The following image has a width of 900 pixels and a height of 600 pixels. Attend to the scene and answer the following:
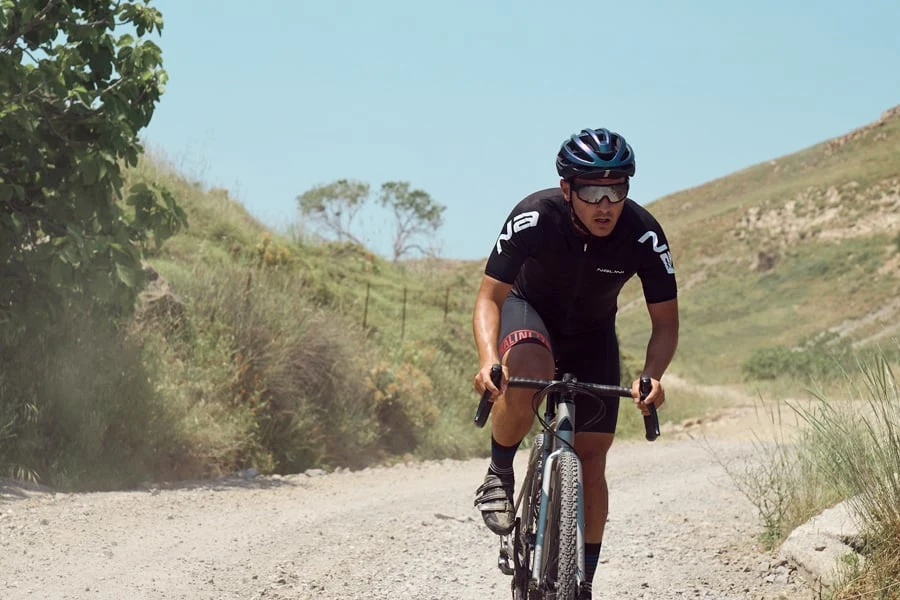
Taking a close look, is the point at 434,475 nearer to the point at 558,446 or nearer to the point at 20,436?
the point at 20,436

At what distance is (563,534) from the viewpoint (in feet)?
14.8

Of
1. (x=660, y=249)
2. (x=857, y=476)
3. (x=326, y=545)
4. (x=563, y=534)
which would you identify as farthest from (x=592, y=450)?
(x=326, y=545)

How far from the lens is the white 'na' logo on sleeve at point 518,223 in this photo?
520 cm

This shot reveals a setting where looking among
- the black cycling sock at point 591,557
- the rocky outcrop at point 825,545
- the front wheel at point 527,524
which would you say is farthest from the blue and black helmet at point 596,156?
the rocky outcrop at point 825,545

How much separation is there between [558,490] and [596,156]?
1459 mm

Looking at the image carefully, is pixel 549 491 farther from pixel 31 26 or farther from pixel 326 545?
pixel 31 26

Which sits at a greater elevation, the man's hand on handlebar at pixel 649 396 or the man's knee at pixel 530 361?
the man's knee at pixel 530 361

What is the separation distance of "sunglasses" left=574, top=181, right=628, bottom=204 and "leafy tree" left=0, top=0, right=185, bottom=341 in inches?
227

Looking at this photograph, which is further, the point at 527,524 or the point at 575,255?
the point at 575,255

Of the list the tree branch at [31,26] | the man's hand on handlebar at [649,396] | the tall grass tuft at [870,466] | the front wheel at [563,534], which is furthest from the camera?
the tree branch at [31,26]

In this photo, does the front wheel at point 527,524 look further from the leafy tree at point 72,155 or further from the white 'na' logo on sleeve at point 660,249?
the leafy tree at point 72,155

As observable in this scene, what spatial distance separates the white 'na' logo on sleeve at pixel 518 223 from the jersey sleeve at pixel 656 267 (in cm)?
50

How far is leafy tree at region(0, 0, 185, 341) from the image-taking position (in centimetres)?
957

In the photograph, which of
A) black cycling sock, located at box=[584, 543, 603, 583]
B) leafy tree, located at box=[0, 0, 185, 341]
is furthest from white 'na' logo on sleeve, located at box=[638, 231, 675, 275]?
leafy tree, located at box=[0, 0, 185, 341]
